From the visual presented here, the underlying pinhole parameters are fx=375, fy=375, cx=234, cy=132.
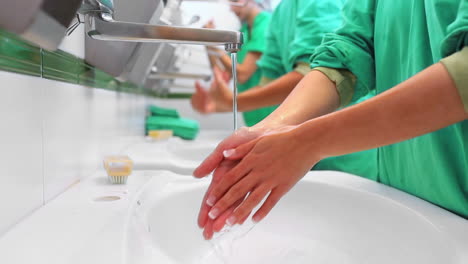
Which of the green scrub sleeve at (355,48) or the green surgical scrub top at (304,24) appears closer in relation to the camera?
the green scrub sleeve at (355,48)

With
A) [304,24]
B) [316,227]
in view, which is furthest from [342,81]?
[304,24]

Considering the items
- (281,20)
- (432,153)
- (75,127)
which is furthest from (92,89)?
(281,20)

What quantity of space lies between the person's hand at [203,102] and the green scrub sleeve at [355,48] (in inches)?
32.4

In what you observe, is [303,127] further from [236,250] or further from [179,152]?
[179,152]

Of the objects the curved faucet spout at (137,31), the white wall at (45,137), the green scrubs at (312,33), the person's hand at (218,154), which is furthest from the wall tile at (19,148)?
the green scrubs at (312,33)

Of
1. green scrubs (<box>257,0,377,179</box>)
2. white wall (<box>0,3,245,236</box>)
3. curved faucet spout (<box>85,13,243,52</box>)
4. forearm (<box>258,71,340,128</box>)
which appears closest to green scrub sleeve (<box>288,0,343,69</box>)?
green scrubs (<box>257,0,377,179</box>)

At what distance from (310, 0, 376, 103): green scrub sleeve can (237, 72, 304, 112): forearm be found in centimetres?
38

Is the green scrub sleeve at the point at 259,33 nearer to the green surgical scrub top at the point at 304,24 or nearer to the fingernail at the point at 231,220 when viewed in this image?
the green surgical scrub top at the point at 304,24

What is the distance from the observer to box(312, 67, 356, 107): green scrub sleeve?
694 mm

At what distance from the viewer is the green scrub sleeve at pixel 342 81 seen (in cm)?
69

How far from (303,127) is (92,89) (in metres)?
0.58

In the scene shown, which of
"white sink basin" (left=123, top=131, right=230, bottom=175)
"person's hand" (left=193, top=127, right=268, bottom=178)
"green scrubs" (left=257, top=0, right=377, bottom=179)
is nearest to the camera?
"person's hand" (left=193, top=127, right=268, bottom=178)

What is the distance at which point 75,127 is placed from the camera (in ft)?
2.35

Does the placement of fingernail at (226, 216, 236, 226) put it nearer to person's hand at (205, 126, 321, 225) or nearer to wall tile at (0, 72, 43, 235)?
person's hand at (205, 126, 321, 225)
